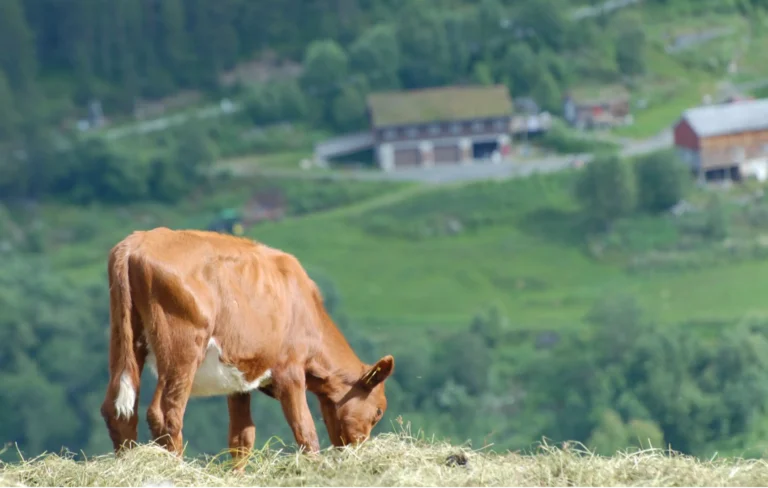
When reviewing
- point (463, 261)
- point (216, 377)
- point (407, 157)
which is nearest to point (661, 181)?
point (463, 261)

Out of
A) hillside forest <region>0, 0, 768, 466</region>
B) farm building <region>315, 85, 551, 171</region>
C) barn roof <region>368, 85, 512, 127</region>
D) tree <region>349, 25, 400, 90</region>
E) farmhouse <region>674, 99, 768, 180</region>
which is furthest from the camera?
tree <region>349, 25, 400, 90</region>

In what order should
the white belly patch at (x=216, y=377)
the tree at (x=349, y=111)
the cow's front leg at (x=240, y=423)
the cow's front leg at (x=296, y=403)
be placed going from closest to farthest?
the white belly patch at (x=216, y=377)
the cow's front leg at (x=296, y=403)
the cow's front leg at (x=240, y=423)
the tree at (x=349, y=111)

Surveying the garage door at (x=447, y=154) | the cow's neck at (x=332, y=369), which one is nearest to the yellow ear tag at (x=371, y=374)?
the cow's neck at (x=332, y=369)

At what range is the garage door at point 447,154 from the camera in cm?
10975

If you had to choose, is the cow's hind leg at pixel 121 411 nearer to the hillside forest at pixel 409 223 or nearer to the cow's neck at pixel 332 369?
the cow's neck at pixel 332 369

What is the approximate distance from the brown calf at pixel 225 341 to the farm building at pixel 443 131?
95.7 metres

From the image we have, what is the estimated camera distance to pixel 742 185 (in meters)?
104

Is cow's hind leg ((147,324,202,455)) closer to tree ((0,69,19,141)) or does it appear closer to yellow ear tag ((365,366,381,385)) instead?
yellow ear tag ((365,366,381,385))

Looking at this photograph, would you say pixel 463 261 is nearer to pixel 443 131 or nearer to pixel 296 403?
pixel 443 131

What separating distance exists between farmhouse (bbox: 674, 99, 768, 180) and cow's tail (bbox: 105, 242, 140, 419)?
94930 millimetres

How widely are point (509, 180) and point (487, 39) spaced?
87.9 feet

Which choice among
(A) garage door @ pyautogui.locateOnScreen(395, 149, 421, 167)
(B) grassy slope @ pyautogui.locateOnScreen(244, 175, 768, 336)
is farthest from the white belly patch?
(A) garage door @ pyautogui.locateOnScreen(395, 149, 421, 167)

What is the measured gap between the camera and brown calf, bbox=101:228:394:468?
1141 centimetres

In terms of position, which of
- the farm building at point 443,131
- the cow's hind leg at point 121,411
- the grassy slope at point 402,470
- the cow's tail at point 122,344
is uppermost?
the cow's tail at point 122,344
